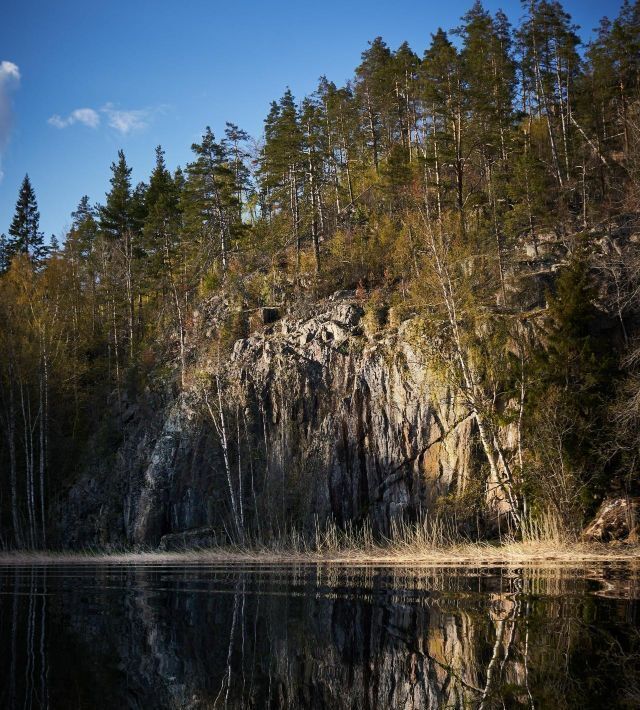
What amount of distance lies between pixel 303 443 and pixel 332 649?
24164 millimetres

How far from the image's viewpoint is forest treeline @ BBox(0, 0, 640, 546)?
19797 mm

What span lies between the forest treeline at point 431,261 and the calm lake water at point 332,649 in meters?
9.96

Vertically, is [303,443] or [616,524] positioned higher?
[303,443]

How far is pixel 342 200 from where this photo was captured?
47.2 m

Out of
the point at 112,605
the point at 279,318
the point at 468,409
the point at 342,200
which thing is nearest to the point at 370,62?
the point at 342,200

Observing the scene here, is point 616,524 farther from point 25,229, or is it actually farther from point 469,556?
point 25,229

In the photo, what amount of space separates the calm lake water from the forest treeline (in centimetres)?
996

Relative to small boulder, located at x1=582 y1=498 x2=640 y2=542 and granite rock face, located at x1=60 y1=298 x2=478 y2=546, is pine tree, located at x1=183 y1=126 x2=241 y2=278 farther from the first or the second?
small boulder, located at x1=582 y1=498 x2=640 y2=542

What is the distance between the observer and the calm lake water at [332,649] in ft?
10.8

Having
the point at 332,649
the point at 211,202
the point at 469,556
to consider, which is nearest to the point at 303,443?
the point at 469,556

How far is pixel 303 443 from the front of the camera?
28.6m

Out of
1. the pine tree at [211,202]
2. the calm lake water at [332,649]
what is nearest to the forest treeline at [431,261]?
the pine tree at [211,202]

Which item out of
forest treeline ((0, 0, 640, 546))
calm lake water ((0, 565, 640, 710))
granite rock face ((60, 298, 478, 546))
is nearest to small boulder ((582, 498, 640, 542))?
forest treeline ((0, 0, 640, 546))

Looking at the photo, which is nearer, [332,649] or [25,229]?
[332,649]
